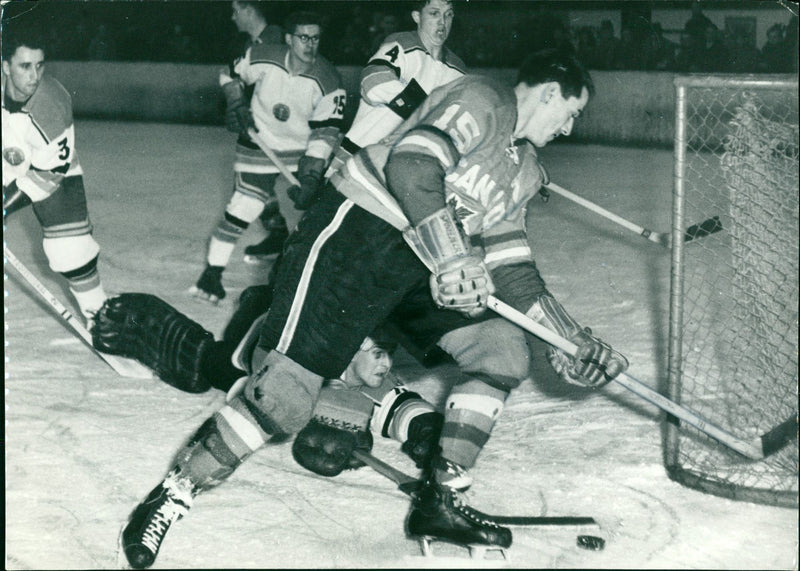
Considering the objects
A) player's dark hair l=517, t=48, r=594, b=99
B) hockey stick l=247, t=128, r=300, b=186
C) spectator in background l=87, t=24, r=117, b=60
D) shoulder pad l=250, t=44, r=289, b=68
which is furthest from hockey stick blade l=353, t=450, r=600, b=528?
spectator in background l=87, t=24, r=117, b=60

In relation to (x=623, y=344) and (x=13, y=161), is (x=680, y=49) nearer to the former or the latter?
(x=623, y=344)

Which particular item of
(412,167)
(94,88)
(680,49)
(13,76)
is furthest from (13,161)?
(94,88)

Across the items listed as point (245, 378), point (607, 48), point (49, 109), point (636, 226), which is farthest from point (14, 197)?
point (607, 48)

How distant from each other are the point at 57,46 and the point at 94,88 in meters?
0.81

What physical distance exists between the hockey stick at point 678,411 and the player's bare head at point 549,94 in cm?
39

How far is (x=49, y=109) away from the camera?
11.3 feet

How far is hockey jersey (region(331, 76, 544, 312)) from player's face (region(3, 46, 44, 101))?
1.26 meters

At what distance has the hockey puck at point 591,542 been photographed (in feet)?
7.91

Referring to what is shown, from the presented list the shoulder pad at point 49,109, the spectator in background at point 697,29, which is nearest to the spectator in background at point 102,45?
the spectator in background at point 697,29

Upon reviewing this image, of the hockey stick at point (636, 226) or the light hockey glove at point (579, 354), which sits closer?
the light hockey glove at point (579, 354)

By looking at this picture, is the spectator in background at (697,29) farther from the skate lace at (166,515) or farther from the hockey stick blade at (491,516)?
the skate lace at (166,515)

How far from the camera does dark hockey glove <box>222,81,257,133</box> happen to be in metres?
4.68

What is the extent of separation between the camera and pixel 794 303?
327cm

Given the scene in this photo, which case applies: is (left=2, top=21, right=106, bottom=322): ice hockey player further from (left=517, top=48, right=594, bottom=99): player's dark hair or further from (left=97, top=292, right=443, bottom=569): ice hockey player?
(left=517, top=48, right=594, bottom=99): player's dark hair
